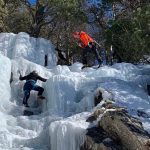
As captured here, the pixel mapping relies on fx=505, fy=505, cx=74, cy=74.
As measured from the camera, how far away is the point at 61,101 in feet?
50.0

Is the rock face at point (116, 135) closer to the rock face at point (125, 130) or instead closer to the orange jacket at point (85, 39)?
the rock face at point (125, 130)

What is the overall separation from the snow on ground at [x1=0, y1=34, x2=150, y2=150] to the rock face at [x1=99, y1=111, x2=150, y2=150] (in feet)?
1.54

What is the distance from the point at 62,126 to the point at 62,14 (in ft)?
34.0

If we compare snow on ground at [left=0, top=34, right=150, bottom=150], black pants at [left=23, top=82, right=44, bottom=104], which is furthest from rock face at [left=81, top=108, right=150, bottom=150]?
black pants at [left=23, top=82, right=44, bottom=104]

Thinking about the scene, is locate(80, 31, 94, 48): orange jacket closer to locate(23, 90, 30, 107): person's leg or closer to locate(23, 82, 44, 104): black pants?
locate(23, 82, 44, 104): black pants

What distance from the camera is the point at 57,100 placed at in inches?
601

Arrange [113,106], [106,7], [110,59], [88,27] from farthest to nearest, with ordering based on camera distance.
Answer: [88,27], [110,59], [106,7], [113,106]

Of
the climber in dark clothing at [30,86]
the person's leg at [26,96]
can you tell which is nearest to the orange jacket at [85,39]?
the climber in dark clothing at [30,86]

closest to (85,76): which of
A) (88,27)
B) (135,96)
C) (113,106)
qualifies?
(135,96)

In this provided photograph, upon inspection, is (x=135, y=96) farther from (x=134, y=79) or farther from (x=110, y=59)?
(x=110, y=59)

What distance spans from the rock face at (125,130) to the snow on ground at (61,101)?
0.47m

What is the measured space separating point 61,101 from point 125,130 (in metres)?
3.84

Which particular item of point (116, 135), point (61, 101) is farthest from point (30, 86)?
point (116, 135)

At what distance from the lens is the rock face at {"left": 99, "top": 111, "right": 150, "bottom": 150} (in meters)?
11.4
